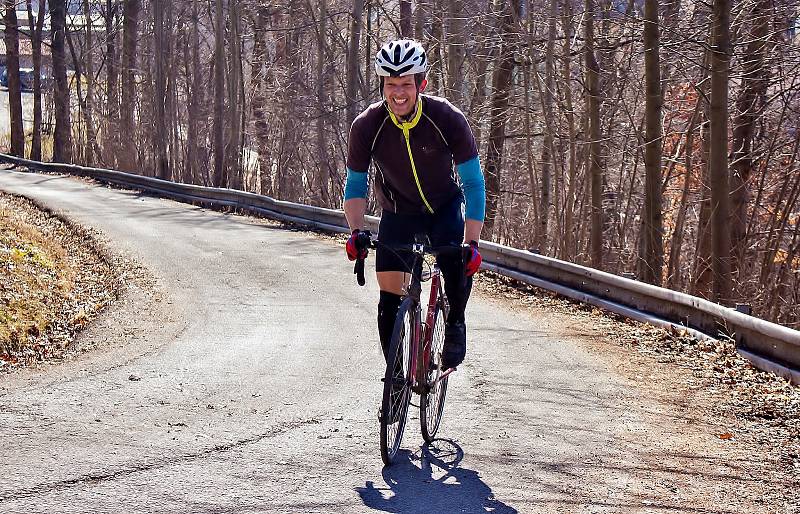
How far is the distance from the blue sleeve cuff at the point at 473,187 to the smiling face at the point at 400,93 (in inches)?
17.6

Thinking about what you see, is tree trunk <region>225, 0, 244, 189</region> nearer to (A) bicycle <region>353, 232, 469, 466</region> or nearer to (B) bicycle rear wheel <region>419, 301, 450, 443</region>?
(B) bicycle rear wheel <region>419, 301, 450, 443</region>

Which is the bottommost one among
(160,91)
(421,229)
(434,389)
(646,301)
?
(646,301)

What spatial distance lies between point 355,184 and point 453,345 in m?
1.07

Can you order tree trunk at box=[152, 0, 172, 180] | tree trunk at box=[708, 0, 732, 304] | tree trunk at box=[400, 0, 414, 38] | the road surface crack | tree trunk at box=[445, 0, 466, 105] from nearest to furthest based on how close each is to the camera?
the road surface crack, tree trunk at box=[708, 0, 732, 304], tree trunk at box=[445, 0, 466, 105], tree trunk at box=[400, 0, 414, 38], tree trunk at box=[152, 0, 172, 180]

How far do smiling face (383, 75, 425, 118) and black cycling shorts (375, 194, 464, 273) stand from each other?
0.62 m

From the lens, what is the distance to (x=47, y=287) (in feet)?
40.3

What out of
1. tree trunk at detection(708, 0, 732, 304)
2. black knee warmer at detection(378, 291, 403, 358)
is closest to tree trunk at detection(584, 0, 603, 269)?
tree trunk at detection(708, 0, 732, 304)

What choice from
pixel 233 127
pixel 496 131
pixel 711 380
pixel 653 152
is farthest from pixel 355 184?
pixel 233 127

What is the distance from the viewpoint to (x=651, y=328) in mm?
10672

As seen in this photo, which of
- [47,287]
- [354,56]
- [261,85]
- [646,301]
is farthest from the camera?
[261,85]

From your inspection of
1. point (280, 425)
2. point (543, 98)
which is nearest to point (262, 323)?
point (280, 425)

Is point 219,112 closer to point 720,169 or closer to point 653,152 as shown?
point 653,152

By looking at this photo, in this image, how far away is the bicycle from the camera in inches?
211

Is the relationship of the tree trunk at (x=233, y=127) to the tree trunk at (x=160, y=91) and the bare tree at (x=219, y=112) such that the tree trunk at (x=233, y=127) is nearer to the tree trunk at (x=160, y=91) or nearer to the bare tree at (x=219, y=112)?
the bare tree at (x=219, y=112)
